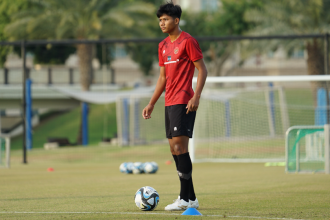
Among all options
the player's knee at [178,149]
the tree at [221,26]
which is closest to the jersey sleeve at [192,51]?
the player's knee at [178,149]

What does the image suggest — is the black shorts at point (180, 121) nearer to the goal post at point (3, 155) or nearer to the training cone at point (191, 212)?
the training cone at point (191, 212)

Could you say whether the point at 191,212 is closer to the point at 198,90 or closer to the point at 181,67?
the point at 198,90

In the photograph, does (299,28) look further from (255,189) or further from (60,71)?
(255,189)

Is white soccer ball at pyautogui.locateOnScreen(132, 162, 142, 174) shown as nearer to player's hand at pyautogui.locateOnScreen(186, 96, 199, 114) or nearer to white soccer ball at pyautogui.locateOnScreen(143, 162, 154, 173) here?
white soccer ball at pyautogui.locateOnScreen(143, 162, 154, 173)

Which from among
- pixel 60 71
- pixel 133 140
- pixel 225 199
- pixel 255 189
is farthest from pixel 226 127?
pixel 60 71

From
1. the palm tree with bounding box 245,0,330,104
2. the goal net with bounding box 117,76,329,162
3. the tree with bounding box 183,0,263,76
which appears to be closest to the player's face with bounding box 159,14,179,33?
the goal net with bounding box 117,76,329,162

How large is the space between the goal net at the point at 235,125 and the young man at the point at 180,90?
295 inches

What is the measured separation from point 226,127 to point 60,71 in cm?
1704

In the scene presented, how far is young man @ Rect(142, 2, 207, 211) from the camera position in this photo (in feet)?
17.7

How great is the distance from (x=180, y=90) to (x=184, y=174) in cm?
90

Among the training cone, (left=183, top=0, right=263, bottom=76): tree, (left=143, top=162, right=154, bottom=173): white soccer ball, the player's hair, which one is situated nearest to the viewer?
the training cone

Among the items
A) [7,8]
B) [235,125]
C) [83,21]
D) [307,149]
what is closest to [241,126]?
[235,125]

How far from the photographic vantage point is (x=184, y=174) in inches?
216

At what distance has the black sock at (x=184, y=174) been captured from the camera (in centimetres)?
546
